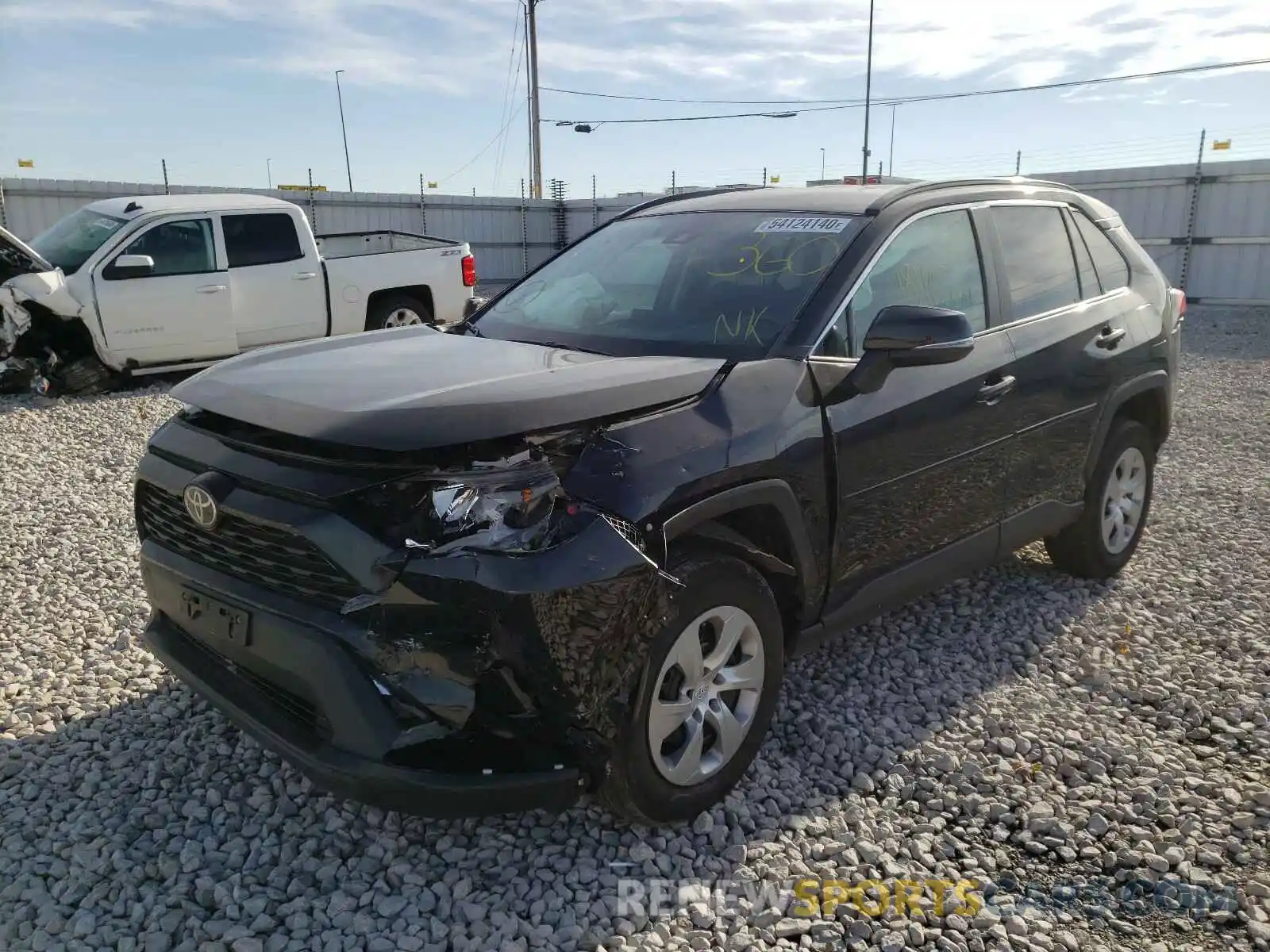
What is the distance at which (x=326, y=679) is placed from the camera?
2.32 meters

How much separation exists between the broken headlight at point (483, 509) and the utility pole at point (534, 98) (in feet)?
95.5

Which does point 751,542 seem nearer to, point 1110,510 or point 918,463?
point 918,463

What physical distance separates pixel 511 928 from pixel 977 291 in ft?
9.38

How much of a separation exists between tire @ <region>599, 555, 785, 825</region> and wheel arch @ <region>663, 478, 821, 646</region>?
6 cm

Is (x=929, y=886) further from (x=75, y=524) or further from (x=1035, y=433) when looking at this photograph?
(x=75, y=524)

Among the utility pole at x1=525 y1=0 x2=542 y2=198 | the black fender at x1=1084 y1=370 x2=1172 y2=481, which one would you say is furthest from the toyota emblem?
the utility pole at x1=525 y1=0 x2=542 y2=198

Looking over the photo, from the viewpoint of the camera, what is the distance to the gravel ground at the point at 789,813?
8.10 feet

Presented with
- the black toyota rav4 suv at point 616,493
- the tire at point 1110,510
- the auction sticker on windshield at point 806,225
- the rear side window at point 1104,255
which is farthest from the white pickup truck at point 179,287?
the tire at point 1110,510

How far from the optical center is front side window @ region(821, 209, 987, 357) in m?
3.24

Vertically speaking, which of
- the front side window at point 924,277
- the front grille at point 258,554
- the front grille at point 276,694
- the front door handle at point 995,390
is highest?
the front side window at point 924,277

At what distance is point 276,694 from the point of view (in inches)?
101

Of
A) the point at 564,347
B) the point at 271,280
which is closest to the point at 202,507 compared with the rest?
the point at 564,347

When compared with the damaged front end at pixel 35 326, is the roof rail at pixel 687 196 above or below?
above

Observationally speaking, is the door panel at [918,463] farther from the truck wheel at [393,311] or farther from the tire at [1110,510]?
the truck wheel at [393,311]
